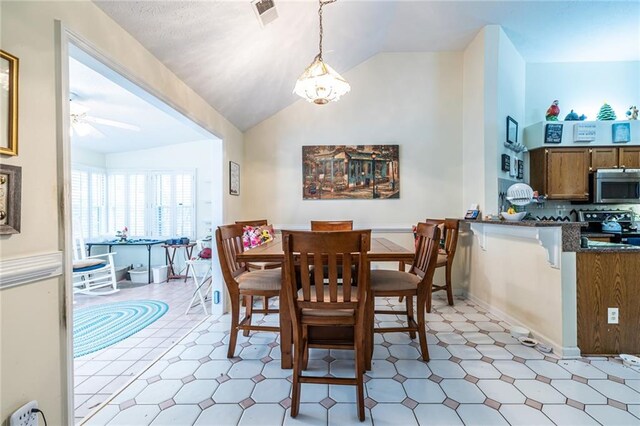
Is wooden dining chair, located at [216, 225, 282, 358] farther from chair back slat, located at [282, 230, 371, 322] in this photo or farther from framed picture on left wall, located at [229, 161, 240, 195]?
framed picture on left wall, located at [229, 161, 240, 195]

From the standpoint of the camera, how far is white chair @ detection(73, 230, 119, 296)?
3.62 metres

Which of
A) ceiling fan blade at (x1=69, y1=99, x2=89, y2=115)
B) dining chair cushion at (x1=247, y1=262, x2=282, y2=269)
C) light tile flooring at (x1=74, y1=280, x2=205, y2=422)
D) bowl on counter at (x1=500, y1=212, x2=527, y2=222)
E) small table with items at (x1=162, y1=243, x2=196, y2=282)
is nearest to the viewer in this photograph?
light tile flooring at (x1=74, y1=280, x2=205, y2=422)

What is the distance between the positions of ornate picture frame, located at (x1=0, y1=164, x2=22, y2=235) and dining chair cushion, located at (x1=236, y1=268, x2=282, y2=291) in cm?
133

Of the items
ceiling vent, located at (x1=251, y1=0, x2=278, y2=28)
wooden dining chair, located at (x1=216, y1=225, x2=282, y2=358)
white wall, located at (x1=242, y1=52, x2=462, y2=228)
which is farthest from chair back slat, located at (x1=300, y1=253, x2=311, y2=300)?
white wall, located at (x1=242, y1=52, x2=462, y2=228)

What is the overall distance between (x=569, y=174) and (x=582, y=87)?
131 cm

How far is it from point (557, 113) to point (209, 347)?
4.68 meters

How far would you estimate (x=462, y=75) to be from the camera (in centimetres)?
377

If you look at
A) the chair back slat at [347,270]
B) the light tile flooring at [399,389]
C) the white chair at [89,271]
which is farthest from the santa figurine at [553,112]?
the white chair at [89,271]

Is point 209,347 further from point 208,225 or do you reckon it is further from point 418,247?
point 208,225

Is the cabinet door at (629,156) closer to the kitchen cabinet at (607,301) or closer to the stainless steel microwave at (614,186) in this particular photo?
the stainless steel microwave at (614,186)

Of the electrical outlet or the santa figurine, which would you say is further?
the santa figurine

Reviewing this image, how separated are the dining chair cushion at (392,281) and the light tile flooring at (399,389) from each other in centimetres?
56

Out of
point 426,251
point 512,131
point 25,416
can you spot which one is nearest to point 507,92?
point 512,131

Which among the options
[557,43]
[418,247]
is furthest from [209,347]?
[557,43]
